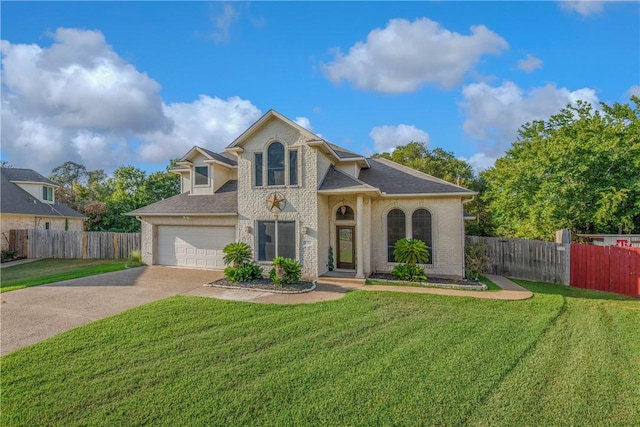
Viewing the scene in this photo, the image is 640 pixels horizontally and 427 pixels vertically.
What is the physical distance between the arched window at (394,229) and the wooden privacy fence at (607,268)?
6834mm

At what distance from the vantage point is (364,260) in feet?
41.0

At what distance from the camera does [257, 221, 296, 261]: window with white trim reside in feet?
40.4

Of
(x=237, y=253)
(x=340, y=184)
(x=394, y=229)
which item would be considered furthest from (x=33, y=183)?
(x=394, y=229)

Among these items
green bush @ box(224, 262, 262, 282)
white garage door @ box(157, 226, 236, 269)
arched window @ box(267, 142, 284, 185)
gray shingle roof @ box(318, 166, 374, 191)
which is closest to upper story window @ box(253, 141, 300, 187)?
arched window @ box(267, 142, 284, 185)

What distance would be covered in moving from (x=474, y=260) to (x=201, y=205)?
12.7 meters

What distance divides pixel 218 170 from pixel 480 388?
571 inches

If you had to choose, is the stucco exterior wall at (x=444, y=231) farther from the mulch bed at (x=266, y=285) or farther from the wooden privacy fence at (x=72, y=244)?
the wooden privacy fence at (x=72, y=244)

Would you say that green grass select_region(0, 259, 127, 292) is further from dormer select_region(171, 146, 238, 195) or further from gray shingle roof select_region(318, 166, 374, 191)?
gray shingle roof select_region(318, 166, 374, 191)

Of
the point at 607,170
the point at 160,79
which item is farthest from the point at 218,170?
the point at 607,170

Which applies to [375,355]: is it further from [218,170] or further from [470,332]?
[218,170]

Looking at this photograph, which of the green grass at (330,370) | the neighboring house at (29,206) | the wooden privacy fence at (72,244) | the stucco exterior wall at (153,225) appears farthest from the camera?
the neighboring house at (29,206)

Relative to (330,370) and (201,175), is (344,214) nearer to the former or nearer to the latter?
(201,175)

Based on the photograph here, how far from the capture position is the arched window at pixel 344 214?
13166 mm

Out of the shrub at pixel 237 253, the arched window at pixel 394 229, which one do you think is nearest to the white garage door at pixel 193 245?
the shrub at pixel 237 253
